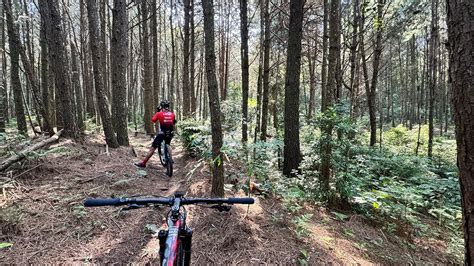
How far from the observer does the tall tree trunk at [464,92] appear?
7.39ft

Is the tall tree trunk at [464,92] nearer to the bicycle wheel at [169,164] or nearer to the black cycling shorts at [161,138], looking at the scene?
the bicycle wheel at [169,164]

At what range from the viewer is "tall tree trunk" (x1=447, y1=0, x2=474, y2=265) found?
2252 mm

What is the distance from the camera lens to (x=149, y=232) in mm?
4305

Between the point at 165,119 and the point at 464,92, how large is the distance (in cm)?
669

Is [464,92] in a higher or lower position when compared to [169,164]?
higher

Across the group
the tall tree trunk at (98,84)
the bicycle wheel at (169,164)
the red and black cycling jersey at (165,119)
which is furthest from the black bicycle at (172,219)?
the tall tree trunk at (98,84)

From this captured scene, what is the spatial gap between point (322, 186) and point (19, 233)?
523cm

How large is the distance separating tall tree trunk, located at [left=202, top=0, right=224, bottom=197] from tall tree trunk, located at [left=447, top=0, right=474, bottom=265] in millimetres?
3034

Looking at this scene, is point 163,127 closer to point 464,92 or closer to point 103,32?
point 464,92

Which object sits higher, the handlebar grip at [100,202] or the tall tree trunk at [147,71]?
the tall tree trunk at [147,71]

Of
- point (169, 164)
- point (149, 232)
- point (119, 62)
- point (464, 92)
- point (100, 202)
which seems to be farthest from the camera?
point (119, 62)

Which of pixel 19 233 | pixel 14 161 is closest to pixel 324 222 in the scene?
pixel 19 233

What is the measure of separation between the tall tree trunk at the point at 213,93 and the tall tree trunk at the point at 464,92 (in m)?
3.03

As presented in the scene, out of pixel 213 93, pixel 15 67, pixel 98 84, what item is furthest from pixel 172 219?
pixel 15 67
